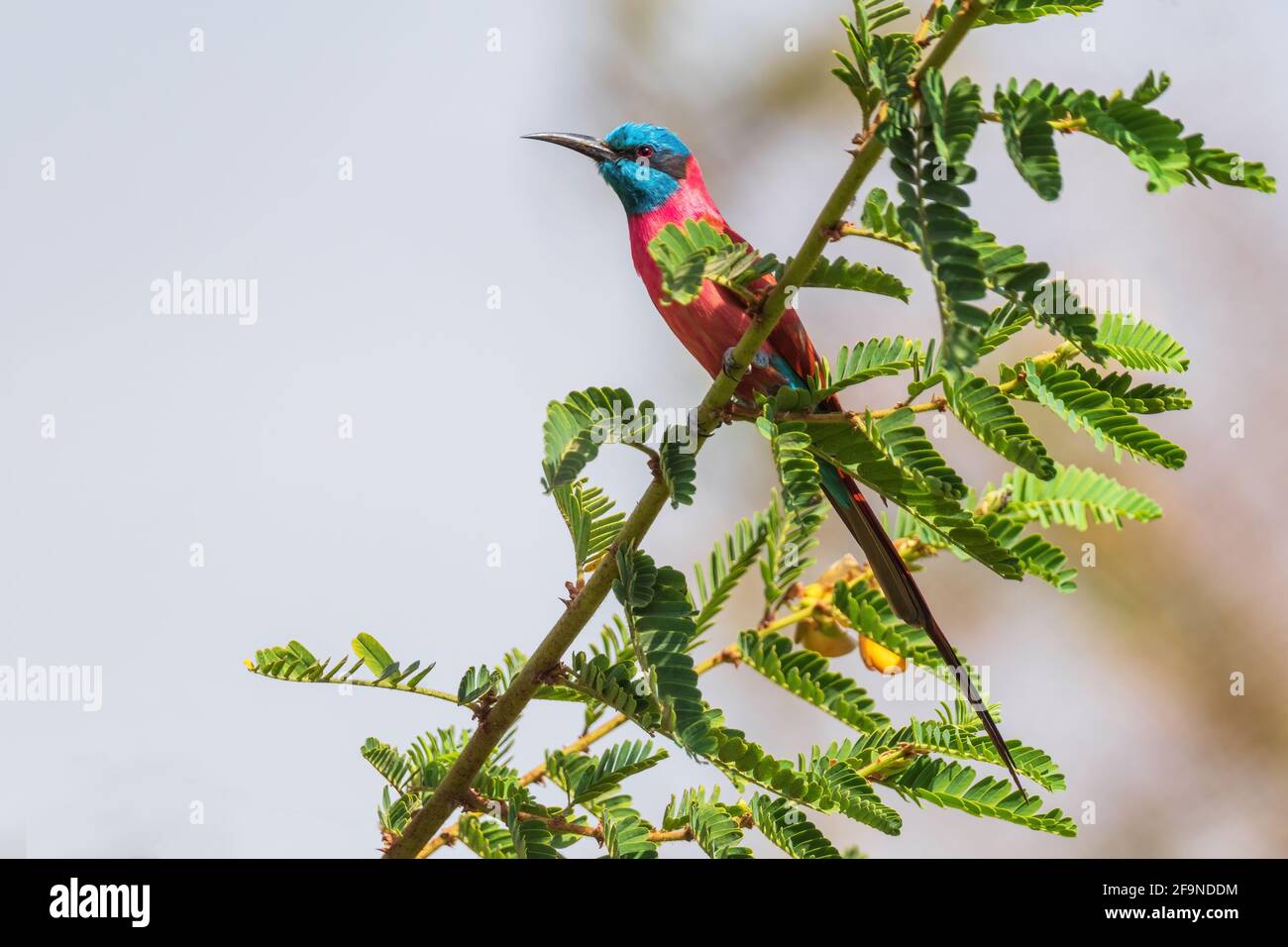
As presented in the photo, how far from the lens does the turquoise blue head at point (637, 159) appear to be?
372cm

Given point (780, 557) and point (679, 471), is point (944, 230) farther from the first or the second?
point (780, 557)

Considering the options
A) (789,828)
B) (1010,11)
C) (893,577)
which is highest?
(1010,11)

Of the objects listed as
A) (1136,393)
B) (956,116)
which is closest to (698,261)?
(956,116)

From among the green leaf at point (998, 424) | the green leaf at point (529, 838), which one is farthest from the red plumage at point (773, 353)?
the green leaf at point (529, 838)

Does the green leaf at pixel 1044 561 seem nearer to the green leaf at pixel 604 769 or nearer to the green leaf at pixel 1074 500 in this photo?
the green leaf at pixel 1074 500

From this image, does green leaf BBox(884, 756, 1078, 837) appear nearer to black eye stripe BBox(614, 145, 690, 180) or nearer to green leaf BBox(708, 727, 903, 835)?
green leaf BBox(708, 727, 903, 835)

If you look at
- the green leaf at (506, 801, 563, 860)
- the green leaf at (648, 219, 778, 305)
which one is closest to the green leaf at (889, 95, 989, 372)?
the green leaf at (648, 219, 778, 305)

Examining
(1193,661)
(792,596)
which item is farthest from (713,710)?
(1193,661)

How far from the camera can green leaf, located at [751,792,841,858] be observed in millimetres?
1815

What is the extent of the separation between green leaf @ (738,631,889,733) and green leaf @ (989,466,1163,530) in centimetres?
52

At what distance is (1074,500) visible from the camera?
2.37 meters

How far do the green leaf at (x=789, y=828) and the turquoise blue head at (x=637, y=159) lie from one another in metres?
2.23

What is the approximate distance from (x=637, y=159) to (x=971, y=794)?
96.3 inches
